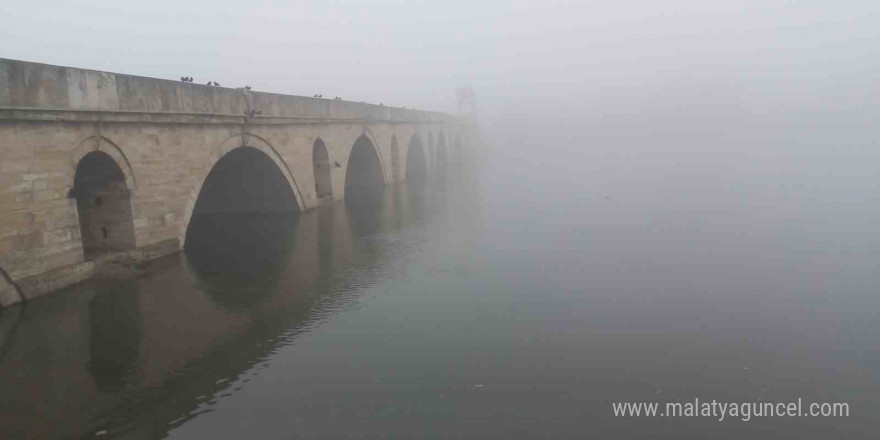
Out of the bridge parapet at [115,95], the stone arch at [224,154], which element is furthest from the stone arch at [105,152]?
the stone arch at [224,154]

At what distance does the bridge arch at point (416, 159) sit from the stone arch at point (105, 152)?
85.8 ft

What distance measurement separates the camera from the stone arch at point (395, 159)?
1345 inches

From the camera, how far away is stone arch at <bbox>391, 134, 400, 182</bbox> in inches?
1345

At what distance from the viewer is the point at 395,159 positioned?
34.8 metres

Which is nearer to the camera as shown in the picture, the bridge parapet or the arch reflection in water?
the arch reflection in water

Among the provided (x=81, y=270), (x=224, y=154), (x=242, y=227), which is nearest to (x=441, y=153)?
(x=242, y=227)

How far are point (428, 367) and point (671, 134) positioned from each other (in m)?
61.6

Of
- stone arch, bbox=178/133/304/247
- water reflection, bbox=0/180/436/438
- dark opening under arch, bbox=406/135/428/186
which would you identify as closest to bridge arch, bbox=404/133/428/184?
dark opening under arch, bbox=406/135/428/186

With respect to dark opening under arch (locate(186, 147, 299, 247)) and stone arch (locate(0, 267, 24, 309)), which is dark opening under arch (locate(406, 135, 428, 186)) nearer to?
dark opening under arch (locate(186, 147, 299, 247))

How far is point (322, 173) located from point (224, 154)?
767 cm

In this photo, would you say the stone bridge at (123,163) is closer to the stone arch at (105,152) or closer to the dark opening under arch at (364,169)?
the stone arch at (105,152)

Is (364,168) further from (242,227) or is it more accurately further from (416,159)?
(242,227)

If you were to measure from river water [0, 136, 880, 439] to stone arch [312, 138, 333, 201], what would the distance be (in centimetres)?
640

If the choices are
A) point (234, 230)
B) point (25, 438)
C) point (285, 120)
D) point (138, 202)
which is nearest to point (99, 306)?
point (138, 202)
